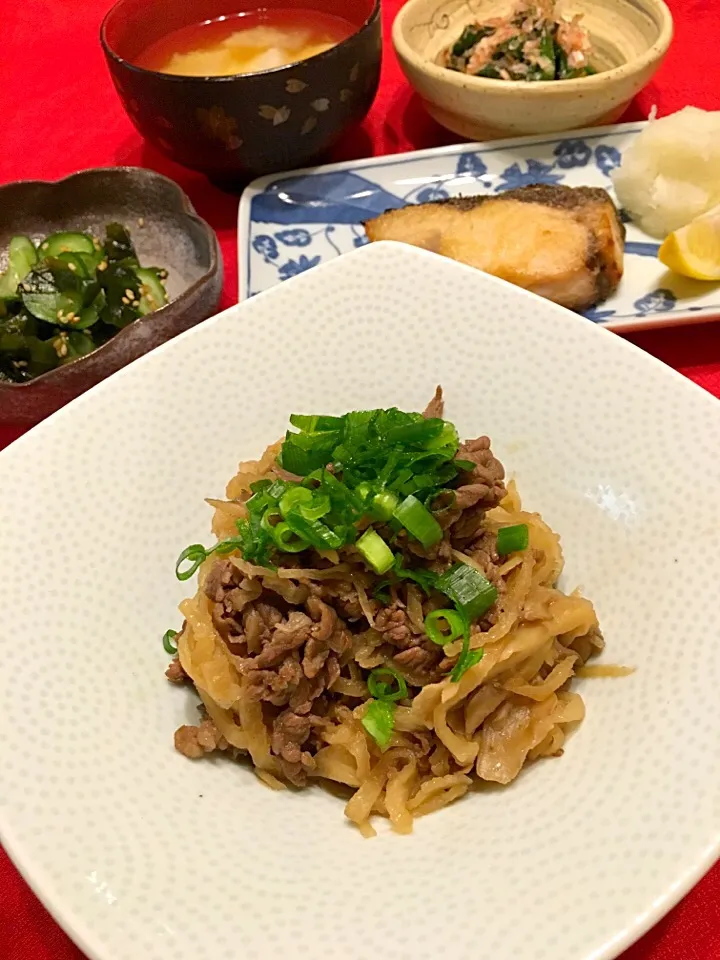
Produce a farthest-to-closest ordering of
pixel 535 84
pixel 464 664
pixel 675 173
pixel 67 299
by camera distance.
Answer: pixel 535 84 → pixel 675 173 → pixel 67 299 → pixel 464 664

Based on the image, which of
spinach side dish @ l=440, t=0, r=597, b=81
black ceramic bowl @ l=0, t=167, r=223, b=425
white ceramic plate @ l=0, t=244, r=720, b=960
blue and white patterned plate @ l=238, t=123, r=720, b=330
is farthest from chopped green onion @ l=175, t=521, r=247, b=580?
spinach side dish @ l=440, t=0, r=597, b=81

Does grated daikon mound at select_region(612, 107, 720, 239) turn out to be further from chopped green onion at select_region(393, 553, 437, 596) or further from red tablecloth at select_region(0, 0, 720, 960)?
chopped green onion at select_region(393, 553, 437, 596)

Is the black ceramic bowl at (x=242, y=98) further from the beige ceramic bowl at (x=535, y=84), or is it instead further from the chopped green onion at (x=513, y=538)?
the chopped green onion at (x=513, y=538)

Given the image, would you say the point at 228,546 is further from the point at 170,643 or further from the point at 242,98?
the point at 242,98

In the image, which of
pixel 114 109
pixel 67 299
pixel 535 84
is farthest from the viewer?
pixel 114 109

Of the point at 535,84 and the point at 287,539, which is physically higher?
the point at 535,84

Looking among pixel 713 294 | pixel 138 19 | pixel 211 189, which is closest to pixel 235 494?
pixel 713 294

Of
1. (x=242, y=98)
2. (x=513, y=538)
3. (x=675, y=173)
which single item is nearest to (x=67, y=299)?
(x=242, y=98)
